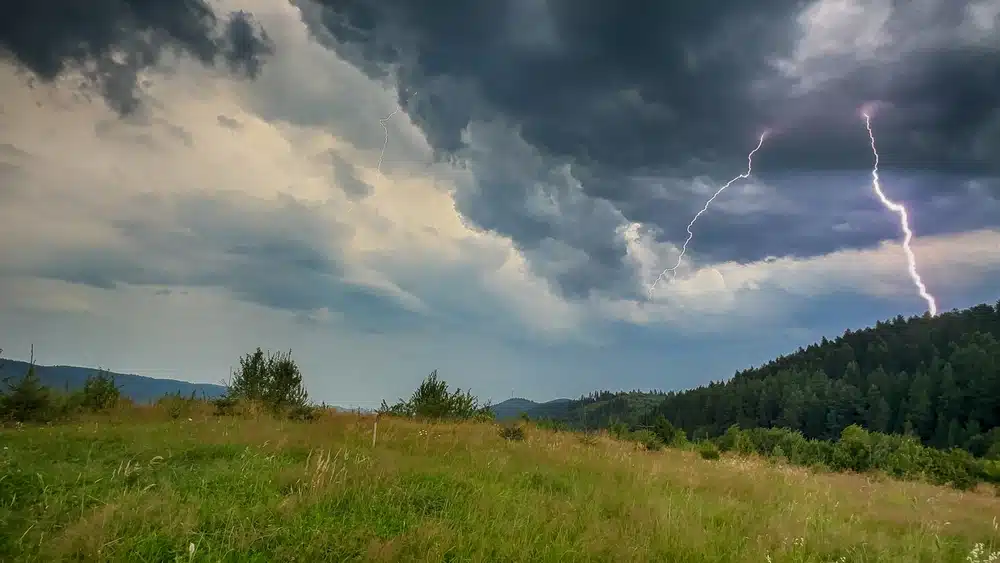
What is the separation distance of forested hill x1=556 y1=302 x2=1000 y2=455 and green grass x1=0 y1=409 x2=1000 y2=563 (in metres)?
60.8

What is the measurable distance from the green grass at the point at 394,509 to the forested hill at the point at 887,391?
60794 millimetres

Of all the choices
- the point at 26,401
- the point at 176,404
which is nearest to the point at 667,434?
the point at 176,404

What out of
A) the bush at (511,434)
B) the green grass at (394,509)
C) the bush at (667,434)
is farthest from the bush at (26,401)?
the bush at (667,434)

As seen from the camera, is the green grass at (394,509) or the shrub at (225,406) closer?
the green grass at (394,509)

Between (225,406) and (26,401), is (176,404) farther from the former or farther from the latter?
(26,401)

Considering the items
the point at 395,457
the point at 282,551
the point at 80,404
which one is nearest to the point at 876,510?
the point at 395,457

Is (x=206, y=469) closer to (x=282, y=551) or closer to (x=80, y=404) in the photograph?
(x=282, y=551)

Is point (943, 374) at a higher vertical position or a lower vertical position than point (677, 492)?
higher

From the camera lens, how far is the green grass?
5.39 m

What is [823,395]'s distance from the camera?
116438 millimetres

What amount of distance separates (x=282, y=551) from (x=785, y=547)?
587 centimetres

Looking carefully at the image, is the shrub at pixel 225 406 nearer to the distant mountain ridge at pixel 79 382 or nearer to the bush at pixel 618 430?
the distant mountain ridge at pixel 79 382

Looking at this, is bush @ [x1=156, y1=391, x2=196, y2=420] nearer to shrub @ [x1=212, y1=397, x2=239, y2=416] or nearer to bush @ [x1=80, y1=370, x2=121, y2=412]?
shrub @ [x1=212, y1=397, x2=239, y2=416]

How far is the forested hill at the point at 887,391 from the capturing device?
308 feet
